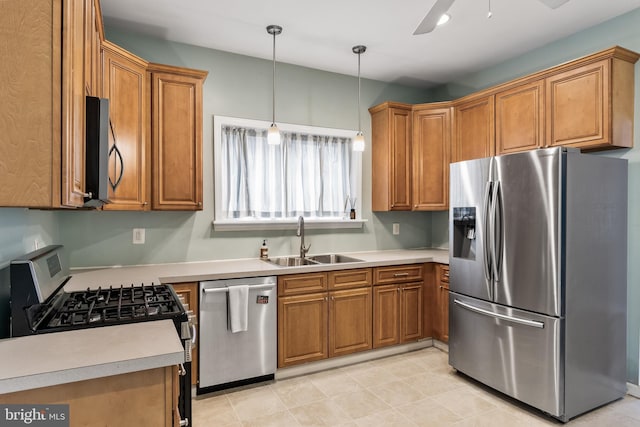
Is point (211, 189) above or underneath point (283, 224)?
above

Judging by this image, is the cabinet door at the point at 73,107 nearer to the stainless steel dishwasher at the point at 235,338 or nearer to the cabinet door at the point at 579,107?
the stainless steel dishwasher at the point at 235,338

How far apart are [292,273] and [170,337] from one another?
5.41 ft

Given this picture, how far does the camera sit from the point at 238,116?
11.4 feet

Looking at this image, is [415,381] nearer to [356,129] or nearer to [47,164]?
[356,129]

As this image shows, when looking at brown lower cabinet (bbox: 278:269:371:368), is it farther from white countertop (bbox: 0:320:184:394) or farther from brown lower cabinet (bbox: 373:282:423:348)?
white countertop (bbox: 0:320:184:394)

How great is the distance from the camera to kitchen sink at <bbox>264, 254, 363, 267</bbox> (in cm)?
355

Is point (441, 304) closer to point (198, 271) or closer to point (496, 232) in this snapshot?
point (496, 232)

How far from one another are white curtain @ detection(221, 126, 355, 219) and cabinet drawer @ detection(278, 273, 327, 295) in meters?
0.81

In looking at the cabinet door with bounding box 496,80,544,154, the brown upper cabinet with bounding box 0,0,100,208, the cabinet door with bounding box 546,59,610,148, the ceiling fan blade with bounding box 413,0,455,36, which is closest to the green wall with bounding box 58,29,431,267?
the cabinet door with bounding box 496,80,544,154

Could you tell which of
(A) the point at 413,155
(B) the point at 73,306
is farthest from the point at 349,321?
(B) the point at 73,306

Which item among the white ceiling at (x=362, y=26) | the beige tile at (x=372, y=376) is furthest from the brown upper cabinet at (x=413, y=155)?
the beige tile at (x=372, y=376)

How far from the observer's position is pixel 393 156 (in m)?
3.95

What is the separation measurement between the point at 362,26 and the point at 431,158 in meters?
1.56

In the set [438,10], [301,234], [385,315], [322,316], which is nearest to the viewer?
[438,10]
